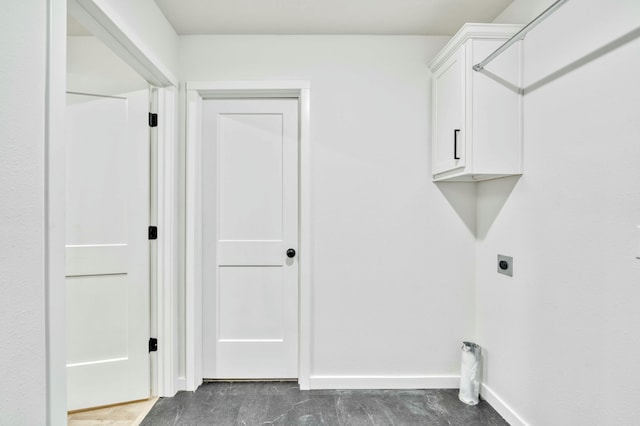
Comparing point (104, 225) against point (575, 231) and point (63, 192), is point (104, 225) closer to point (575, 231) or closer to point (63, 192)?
point (63, 192)

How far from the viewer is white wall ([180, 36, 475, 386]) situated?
2.37 m

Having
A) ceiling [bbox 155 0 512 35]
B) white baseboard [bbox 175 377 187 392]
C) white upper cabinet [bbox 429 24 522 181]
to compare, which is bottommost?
white baseboard [bbox 175 377 187 392]

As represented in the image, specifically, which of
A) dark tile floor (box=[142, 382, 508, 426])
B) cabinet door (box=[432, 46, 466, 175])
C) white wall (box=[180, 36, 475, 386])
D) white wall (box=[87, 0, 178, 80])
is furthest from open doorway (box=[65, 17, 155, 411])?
cabinet door (box=[432, 46, 466, 175])

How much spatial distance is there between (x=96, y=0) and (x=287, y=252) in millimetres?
1707

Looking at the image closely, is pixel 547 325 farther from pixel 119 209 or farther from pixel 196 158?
pixel 119 209

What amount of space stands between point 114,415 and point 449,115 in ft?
9.00

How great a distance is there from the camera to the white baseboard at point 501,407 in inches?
74.9

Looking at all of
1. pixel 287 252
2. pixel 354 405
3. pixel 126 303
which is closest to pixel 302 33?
pixel 287 252

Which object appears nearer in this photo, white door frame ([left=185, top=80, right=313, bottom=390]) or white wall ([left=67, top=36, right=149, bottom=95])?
white wall ([left=67, top=36, right=149, bottom=95])

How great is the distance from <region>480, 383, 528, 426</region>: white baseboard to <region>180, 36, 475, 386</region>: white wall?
9.8 inches

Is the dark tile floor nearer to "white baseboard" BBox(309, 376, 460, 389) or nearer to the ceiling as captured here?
"white baseboard" BBox(309, 376, 460, 389)

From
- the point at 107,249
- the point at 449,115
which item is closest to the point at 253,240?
the point at 107,249

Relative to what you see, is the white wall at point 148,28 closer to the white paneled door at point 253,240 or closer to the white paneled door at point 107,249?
the white paneled door at point 107,249

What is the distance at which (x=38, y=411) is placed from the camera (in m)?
1.07
